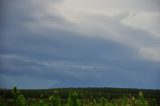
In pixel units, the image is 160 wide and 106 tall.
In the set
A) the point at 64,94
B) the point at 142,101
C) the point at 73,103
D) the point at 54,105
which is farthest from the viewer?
the point at 64,94

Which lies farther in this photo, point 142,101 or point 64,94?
point 64,94

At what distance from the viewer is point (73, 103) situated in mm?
4434

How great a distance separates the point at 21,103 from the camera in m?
4.52

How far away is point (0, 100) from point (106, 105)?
2.49 m

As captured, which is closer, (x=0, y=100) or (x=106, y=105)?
(x=0, y=100)

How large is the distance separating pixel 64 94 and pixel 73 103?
182 ft

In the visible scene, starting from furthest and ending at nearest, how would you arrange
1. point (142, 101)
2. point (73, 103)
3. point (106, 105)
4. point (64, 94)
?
point (64, 94) → point (106, 105) → point (142, 101) → point (73, 103)

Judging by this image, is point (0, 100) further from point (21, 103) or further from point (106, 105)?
point (106, 105)

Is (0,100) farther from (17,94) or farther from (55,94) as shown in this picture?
(55,94)

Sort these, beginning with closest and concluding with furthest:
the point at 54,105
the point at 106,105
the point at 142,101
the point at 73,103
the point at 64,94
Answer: the point at 73,103, the point at 54,105, the point at 142,101, the point at 106,105, the point at 64,94

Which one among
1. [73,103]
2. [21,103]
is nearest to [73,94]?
[73,103]

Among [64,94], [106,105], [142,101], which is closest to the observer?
[142,101]

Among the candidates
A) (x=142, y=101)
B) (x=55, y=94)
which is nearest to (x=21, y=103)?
(x=55, y=94)

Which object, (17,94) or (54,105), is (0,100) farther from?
(54,105)
